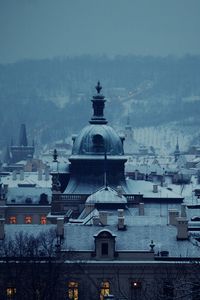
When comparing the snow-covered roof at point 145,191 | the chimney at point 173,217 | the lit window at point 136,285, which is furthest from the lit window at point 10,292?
the snow-covered roof at point 145,191

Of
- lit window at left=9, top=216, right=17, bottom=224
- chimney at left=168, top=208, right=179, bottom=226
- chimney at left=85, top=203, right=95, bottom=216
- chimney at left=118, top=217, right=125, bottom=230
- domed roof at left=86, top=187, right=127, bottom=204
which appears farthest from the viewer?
lit window at left=9, top=216, right=17, bottom=224

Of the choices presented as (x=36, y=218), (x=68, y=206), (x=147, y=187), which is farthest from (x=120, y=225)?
(x=36, y=218)

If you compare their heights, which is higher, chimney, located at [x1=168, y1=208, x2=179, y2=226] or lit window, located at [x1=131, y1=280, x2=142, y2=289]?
chimney, located at [x1=168, y1=208, x2=179, y2=226]

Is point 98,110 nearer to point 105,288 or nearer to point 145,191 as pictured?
point 145,191

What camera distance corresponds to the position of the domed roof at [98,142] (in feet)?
268

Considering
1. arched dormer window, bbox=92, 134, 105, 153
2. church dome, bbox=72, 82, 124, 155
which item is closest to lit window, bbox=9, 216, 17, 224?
church dome, bbox=72, 82, 124, 155

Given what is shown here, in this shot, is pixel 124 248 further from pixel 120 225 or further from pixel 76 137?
pixel 76 137

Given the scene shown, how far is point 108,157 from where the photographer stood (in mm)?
81562

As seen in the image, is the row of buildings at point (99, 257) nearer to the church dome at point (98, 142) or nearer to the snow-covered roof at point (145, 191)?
the snow-covered roof at point (145, 191)

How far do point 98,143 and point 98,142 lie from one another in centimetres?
5

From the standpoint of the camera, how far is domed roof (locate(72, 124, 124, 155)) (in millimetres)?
81812

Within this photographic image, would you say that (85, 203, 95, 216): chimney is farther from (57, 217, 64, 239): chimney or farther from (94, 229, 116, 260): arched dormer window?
(94, 229, 116, 260): arched dormer window

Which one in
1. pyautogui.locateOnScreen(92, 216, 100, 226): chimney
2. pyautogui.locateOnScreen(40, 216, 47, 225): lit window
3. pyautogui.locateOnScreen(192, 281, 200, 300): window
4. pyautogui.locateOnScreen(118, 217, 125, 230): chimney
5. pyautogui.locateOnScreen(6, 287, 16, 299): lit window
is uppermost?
pyautogui.locateOnScreen(40, 216, 47, 225): lit window

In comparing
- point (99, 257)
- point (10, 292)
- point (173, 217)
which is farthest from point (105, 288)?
point (173, 217)
